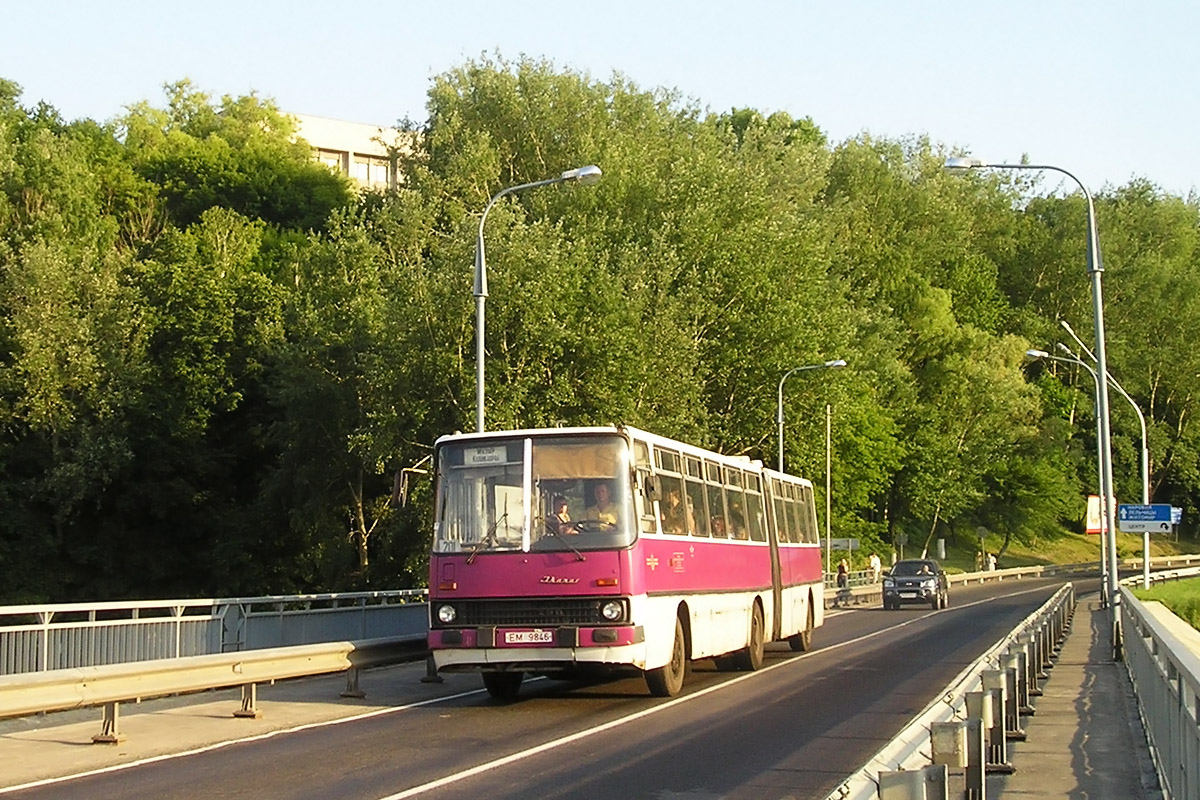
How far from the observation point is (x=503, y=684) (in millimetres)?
19203

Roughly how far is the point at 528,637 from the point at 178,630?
779 centimetres

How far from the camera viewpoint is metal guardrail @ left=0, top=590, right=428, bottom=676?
20391mm

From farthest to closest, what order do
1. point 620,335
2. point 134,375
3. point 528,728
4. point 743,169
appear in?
point 743,169, point 134,375, point 620,335, point 528,728

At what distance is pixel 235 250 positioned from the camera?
61.7m

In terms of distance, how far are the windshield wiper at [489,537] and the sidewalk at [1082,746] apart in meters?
5.96

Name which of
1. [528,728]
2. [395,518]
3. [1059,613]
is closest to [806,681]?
[528,728]

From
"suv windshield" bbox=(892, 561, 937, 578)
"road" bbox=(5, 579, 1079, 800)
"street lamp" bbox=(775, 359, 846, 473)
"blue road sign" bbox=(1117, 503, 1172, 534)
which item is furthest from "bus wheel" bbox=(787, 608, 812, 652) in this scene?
"suv windshield" bbox=(892, 561, 937, 578)

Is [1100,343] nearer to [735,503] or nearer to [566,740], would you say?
Result: [735,503]

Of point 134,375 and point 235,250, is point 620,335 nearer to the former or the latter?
point 134,375

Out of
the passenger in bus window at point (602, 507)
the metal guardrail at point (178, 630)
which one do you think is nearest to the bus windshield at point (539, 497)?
the passenger in bus window at point (602, 507)

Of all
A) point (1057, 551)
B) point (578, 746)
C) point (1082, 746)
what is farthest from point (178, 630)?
point (1057, 551)

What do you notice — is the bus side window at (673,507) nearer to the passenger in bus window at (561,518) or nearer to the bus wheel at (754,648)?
the passenger in bus window at (561,518)

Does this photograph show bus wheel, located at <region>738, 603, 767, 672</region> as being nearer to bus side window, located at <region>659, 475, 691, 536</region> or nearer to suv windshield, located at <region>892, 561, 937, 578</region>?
bus side window, located at <region>659, 475, 691, 536</region>

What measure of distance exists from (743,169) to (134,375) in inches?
863
